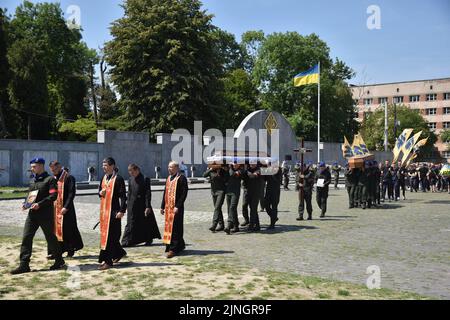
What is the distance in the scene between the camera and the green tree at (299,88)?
63.2 metres

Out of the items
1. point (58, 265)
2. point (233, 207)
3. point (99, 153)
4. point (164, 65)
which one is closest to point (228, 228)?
point (233, 207)

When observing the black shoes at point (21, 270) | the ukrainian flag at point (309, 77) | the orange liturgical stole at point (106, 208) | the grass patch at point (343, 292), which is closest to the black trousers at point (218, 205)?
the orange liturgical stole at point (106, 208)

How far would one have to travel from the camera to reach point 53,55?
6091 cm

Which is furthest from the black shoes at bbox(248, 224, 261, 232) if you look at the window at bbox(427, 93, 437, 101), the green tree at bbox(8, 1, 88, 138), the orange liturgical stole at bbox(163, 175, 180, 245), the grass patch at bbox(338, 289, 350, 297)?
the window at bbox(427, 93, 437, 101)

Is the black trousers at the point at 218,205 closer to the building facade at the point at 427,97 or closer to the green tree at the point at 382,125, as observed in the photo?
the green tree at the point at 382,125

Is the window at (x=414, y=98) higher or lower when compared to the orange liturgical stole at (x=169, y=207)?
higher

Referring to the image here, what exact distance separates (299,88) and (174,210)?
54861 mm

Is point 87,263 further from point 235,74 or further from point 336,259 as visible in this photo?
point 235,74

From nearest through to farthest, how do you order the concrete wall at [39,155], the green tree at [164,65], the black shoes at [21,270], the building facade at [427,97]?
the black shoes at [21,270], the concrete wall at [39,155], the green tree at [164,65], the building facade at [427,97]

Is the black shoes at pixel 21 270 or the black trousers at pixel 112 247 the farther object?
the black trousers at pixel 112 247

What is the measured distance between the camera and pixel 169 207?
10867 mm

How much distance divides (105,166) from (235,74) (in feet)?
191

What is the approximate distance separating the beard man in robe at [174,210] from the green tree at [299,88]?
52.0m

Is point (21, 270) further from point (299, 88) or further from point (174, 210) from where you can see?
point (299, 88)
